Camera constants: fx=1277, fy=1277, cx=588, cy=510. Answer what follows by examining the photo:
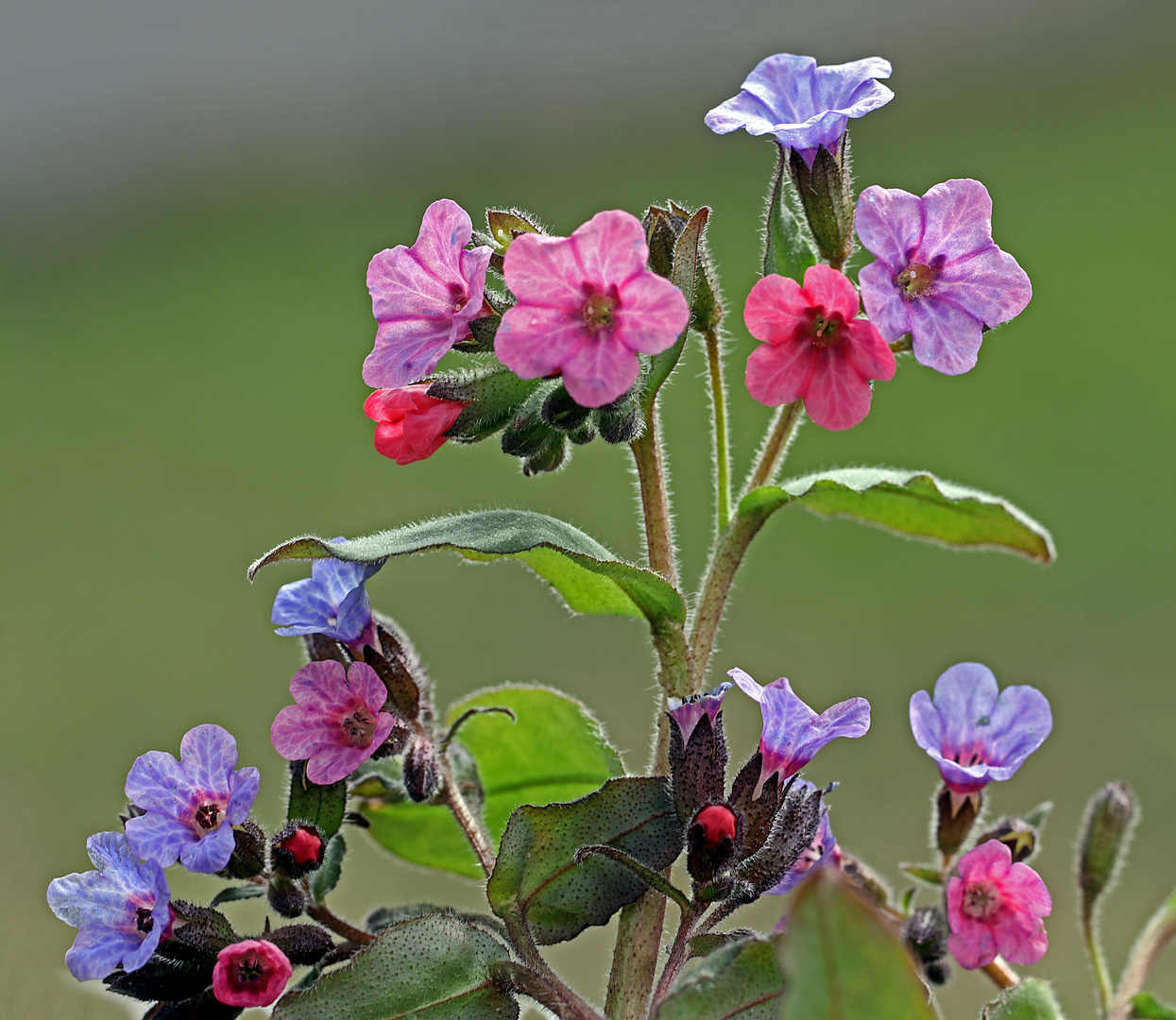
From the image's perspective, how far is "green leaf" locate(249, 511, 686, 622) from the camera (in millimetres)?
453

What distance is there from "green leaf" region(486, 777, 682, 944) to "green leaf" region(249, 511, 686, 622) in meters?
0.08

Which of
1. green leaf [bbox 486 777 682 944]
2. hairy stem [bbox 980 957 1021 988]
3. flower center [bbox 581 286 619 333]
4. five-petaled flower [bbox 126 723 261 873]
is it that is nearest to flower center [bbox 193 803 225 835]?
five-petaled flower [bbox 126 723 261 873]

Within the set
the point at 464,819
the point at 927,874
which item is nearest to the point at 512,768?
the point at 464,819

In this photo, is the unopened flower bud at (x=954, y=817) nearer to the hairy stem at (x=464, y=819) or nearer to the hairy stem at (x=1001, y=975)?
the hairy stem at (x=1001, y=975)

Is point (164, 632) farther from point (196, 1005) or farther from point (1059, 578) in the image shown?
point (196, 1005)

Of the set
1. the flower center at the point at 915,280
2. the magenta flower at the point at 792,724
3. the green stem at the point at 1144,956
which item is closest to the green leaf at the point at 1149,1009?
the green stem at the point at 1144,956

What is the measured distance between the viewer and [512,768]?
2.10 ft

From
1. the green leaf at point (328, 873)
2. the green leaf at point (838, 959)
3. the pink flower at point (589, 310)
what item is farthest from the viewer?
the green leaf at point (328, 873)

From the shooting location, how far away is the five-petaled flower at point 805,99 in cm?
51

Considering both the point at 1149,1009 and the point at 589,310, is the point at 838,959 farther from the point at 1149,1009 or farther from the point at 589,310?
the point at 1149,1009

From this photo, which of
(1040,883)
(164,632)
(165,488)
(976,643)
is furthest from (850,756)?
(1040,883)

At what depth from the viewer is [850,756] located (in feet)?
9.48

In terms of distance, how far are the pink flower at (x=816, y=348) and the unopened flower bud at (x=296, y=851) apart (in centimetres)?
23

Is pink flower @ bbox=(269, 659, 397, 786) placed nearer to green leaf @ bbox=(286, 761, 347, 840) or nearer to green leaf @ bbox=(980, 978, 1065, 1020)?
green leaf @ bbox=(286, 761, 347, 840)
